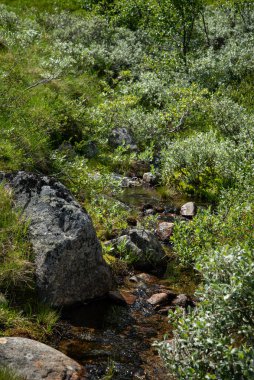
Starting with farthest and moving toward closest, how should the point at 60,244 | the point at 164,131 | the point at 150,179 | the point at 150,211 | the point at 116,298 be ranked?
the point at 164,131, the point at 150,179, the point at 150,211, the point at 116,298, the point at 60,244

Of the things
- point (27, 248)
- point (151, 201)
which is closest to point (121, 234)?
point (27, 248)

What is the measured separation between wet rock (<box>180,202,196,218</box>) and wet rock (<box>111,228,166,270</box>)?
3.49m

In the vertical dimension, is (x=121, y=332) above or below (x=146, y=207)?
above

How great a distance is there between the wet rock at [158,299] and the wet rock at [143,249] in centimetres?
Result: 133

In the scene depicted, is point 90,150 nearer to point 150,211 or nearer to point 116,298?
point 150,211

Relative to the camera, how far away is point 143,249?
11.2 metres

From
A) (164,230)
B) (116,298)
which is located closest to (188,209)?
(164,230)

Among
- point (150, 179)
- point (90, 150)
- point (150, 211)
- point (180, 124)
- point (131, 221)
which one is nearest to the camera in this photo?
point (131, 221)

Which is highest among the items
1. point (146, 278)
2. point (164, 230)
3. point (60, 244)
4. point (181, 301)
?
point (60, 244)

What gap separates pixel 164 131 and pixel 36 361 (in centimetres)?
1474

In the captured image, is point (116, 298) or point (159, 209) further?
point (159, 209)

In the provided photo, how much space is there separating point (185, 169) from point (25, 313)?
1030 cm

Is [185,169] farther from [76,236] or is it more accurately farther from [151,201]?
[76,236]

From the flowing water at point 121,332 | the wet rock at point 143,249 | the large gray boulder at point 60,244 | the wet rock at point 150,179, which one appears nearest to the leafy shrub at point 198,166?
the wet rock at point 150,179
